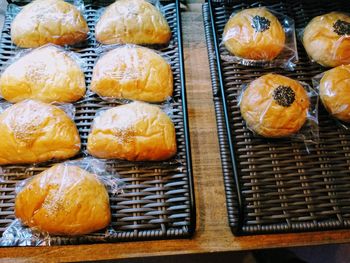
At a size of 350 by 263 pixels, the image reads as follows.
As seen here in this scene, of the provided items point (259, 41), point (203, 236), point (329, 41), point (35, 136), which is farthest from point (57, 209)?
point (329, 41)

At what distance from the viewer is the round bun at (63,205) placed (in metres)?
1.25

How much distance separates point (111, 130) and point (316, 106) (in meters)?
0.92

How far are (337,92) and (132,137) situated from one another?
36.1 inches

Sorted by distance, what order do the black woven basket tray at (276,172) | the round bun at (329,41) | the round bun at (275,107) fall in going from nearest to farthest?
the black woven basket tray at (276,172) → the round bun at (275,107) → the round bun at (329,41)

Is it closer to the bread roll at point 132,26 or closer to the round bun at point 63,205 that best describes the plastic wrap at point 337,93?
the bread roll at point 132,26

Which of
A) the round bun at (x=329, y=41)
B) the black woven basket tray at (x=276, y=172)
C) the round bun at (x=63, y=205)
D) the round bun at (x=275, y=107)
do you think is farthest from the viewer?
the round bun at (x=329, y=41)

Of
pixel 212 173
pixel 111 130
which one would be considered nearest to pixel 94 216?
pixel 111 130

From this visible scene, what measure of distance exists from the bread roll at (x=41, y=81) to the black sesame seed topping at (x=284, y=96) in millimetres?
859

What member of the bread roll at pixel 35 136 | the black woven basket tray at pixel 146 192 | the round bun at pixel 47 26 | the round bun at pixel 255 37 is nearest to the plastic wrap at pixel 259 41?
the round bun at pixel 255 37

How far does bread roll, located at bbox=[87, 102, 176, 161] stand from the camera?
140 cm

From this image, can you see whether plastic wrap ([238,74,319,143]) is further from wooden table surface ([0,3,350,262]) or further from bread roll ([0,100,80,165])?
bread roll ([0,100,80,165])

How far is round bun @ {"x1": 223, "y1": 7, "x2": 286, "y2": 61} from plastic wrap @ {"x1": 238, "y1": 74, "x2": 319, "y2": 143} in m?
0.15

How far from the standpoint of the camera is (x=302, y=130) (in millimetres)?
1535

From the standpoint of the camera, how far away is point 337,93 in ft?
5.00
